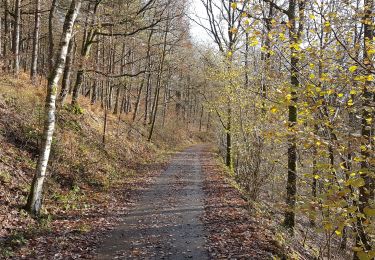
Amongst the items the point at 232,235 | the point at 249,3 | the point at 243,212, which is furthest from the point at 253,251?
the point at 249,3

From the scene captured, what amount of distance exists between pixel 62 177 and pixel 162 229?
4595mm

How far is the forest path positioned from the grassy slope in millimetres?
577

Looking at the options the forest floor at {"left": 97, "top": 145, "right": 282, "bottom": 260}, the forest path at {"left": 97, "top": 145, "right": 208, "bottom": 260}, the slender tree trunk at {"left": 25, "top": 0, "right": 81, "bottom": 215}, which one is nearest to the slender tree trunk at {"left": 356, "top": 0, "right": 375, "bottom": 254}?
the forest floor at {"left": 97, "top": 145, "right": 282, "bottom": 260}

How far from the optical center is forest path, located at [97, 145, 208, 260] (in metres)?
7.37

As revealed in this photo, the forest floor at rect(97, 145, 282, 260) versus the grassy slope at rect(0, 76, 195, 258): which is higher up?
the grassy slope at rect(0, 76, 195, 258)

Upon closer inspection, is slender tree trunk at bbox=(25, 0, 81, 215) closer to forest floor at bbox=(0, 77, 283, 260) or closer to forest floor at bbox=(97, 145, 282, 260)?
forest floor at bbox=(0, 77, 283, 260)

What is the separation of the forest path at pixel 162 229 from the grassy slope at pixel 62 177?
1.89 feet

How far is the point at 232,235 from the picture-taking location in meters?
8.51

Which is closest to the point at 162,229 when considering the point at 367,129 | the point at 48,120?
the point at 48,120

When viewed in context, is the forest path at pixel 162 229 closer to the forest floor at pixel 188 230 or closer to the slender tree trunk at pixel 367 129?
the forest floor at pixel 188 230

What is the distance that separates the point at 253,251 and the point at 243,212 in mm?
3445

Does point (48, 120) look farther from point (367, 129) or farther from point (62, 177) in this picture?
point (367, 129)

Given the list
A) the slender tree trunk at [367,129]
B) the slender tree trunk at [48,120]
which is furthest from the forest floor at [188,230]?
the slender tree trunk at [367,129]

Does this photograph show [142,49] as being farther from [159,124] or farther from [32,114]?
[32,114]
